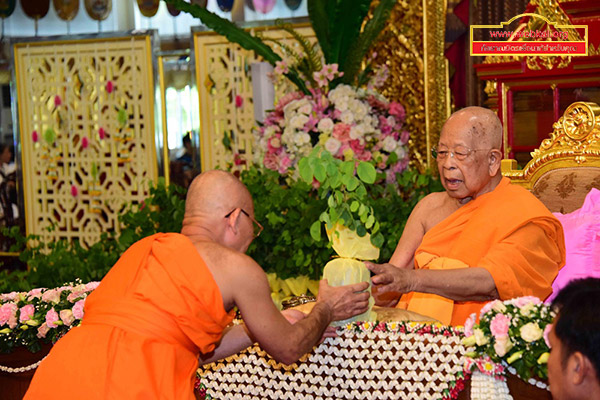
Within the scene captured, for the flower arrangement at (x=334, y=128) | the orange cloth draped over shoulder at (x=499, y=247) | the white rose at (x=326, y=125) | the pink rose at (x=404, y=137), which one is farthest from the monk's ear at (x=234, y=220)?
the pink rose at (x=404, y=137)

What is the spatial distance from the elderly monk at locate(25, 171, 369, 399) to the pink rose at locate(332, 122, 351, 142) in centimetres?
236

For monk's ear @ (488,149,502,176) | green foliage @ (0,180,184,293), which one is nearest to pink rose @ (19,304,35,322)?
green foliage @ (0,180,184,293)

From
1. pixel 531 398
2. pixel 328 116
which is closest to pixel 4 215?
pixel 328 116

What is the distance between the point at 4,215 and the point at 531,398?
530 centimetres

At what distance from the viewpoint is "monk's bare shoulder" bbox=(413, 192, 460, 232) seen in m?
2.97

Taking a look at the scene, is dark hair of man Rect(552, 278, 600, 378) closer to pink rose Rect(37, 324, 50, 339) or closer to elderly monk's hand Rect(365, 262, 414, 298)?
elderly monk's hand Rect(365, 262, 414, 298)

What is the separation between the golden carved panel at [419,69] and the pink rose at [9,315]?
Answer: 2.87m

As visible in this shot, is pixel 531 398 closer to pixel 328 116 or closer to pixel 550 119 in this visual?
pixel 550 119

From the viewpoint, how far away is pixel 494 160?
8.93 ft

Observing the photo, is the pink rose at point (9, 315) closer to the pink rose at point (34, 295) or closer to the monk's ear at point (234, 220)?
the pink rose at point (34, 295)

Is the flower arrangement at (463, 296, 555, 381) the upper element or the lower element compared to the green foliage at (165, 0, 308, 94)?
lower

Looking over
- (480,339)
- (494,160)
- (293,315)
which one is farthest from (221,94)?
(480,339)

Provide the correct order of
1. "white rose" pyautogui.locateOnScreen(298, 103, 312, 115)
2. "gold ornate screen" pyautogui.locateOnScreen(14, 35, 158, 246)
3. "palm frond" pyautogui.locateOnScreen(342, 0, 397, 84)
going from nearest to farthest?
"white rose" pyautogui.locateOnScreen(298, 103, 312, 115) < "palm frond" pyautogui.locateOnScreen(342, 0, 397, 84) < "gold ornate screen" pyautogui.locateOnScreen(14, 35, 158, 246)

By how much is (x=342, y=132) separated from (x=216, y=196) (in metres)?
2.38
